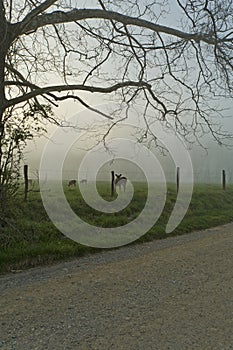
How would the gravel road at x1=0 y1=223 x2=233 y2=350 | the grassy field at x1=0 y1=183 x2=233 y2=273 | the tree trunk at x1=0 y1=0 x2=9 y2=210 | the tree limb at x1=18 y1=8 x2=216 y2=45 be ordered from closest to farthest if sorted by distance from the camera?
the gravel road at x1=0 y1=223 x2=233 y2=350 → the grassy field at x1=0 y1=183 x2=233 y2=273 → the tree trunk at x1=0 y1=0 x2=9 y2=210 → the tree limb at x1=18 y1=8 x2=216 y2=45

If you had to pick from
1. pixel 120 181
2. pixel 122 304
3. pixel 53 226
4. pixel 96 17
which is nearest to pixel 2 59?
pixel 96 17

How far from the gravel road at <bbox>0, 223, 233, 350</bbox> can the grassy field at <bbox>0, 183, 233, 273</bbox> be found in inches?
21.5

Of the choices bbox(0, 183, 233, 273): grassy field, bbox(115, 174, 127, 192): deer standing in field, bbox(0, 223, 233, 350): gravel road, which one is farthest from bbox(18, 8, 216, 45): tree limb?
bbox(115, 174, 127, 192): deer standing in field

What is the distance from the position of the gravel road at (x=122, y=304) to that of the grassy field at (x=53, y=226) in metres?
0.55

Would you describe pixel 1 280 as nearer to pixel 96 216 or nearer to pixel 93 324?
pixel 93 324

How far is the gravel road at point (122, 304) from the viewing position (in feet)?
12.5

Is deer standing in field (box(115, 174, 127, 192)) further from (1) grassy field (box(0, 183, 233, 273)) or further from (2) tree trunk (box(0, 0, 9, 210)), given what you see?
(2) tree trunk (box(0, 0, 9, 210))

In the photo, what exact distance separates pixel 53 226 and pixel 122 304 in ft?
16.9

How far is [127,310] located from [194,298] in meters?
1.08

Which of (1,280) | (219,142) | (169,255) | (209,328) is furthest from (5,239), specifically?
(219,142)

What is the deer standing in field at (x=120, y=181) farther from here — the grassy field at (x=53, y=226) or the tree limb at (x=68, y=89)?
the tree limb at (x=68, y=89)

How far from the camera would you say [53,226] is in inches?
379

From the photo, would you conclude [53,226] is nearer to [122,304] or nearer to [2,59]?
[2,59]

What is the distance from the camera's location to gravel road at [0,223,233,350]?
12.5 ft
